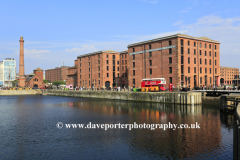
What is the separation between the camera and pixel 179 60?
2805 inches

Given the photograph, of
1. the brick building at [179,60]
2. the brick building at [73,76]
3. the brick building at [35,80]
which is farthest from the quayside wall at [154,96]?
the brick building at [35,80]

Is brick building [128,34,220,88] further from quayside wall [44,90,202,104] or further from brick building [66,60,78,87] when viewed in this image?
brick building [66,60,78,87]

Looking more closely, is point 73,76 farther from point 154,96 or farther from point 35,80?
point 154,96

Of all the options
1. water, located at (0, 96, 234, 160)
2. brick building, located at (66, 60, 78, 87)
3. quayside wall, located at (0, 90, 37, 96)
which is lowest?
water, located at (0, 96, 234, 160)

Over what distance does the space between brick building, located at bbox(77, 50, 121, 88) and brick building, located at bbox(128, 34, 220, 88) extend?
26079 millimetres

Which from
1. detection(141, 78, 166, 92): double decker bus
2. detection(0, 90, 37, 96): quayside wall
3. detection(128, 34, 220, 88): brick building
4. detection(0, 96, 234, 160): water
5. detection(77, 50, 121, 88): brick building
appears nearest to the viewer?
detection(0, 96, 234, 160): water

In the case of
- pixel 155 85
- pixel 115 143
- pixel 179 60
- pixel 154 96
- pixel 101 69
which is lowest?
pixel 115 143

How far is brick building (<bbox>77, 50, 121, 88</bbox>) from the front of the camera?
10956cm

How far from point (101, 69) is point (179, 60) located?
47529 millimetres

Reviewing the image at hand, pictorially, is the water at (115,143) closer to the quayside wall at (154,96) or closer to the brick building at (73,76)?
the quayside wall at (154,96)

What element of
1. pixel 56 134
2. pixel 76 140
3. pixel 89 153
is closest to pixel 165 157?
pixel 89 153

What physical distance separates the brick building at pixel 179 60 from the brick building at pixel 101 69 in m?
26.1

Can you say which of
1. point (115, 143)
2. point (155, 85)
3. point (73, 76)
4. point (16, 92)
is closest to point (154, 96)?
point (155, 85)

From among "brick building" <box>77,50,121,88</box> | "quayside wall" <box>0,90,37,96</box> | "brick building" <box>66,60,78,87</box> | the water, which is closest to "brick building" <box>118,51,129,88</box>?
"brick building" <box>77,50,121,88</box>
